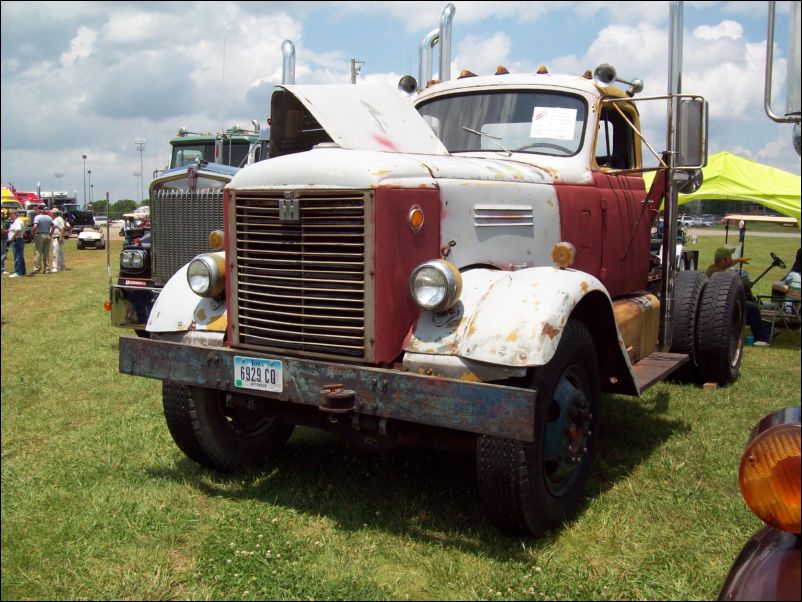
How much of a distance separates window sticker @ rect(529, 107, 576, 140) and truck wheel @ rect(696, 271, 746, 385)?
254cm

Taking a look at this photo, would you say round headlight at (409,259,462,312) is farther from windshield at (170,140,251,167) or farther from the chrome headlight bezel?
windshield at (170,140,251,167)

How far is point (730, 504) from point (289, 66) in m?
5.97

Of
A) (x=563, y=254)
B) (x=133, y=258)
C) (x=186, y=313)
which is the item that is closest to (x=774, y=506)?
(x=563, y=254)

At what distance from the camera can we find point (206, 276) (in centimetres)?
423

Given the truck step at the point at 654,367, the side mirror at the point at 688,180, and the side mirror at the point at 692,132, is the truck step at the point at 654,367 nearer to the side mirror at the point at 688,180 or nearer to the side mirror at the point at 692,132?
the side mirror at the point at 688,180

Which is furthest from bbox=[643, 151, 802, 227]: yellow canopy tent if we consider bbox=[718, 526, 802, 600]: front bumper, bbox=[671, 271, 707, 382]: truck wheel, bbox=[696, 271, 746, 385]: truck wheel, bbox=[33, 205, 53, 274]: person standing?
bbox=[33, 205, 53, 274]: person standing

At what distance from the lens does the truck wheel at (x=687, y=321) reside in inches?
263

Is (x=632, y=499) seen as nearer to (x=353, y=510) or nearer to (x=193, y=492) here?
(x=353, y=510)

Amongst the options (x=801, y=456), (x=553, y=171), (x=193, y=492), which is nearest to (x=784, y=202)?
(x=553, y=171)

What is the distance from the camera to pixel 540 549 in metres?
3.66

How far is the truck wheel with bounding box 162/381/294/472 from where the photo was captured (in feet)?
14.5

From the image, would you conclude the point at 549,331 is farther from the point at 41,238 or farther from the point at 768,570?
the point at 41,238

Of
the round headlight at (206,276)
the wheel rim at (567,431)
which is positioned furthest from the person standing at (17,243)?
the wheel rim at (567,431)

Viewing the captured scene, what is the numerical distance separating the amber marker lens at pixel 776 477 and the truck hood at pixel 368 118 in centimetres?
269
